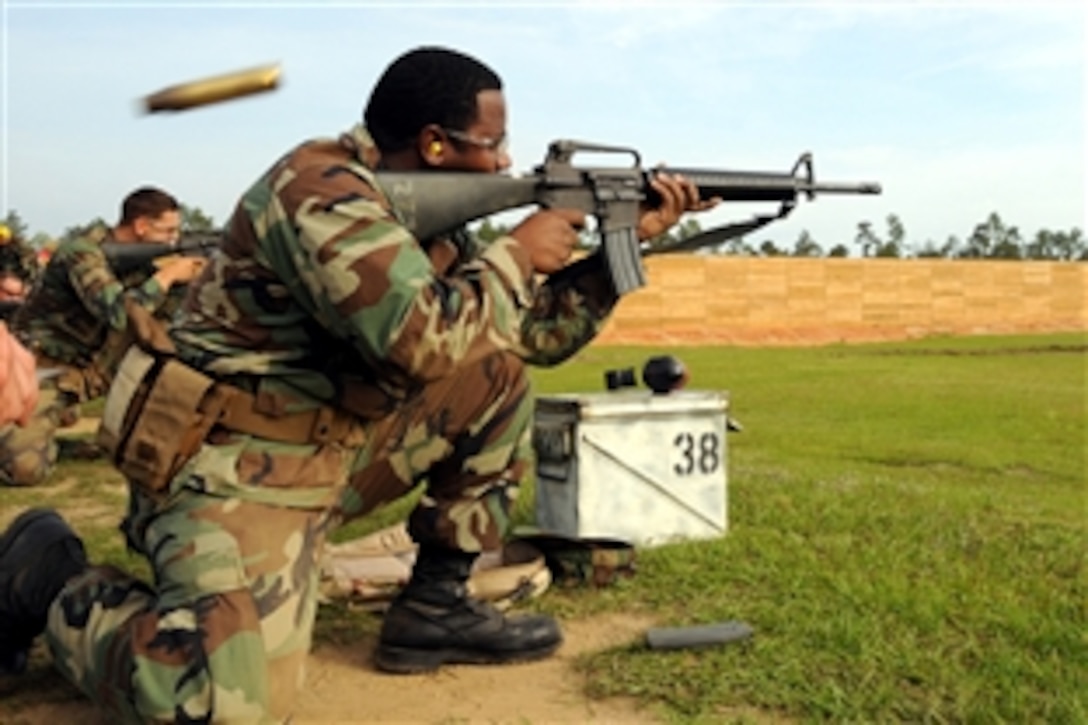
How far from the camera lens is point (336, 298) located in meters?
2.47

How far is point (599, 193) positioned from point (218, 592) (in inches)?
61.6

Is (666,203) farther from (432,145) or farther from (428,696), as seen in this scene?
(428,696)

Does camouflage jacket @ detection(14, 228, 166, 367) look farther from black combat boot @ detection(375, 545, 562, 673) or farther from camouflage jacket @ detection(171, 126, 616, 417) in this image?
camouflage jacket @ detection(171, 126, 616, 417)

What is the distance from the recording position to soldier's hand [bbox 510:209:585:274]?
2.95m

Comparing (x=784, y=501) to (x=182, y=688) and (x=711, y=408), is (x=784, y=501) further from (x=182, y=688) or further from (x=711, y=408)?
(x=182, y=688)

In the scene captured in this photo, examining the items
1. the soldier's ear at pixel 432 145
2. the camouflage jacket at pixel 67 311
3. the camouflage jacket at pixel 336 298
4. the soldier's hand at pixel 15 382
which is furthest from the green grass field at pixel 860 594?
the soldier's hand at pixel 15 382

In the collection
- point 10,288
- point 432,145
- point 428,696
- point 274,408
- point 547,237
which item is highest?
point 432,145

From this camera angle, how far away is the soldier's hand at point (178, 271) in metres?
7.00

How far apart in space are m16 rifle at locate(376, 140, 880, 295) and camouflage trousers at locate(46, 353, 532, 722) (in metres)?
0.53

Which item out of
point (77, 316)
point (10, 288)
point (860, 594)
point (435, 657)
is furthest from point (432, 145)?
point (10, 288)

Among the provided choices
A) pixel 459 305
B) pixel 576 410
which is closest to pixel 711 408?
pixel 576 410

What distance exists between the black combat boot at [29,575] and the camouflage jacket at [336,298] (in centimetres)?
60

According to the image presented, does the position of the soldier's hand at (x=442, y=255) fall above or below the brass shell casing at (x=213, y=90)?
below

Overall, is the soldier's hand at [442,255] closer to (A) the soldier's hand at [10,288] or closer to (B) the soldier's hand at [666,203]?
(B) the soldier's hand at [666,203]
